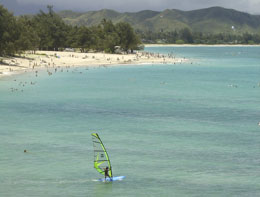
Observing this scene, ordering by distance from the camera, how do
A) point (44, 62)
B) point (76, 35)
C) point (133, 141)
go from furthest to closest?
point (76, 35)
point (44, 62)
point (133, 141)

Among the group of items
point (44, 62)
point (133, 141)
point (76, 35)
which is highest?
point (76, 35)

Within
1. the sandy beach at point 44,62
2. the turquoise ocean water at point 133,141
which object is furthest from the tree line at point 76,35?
the turquoise ocean water at point 133,141

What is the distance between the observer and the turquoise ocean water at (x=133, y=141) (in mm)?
20734

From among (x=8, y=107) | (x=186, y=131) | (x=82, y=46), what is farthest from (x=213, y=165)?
(x=82, y=46)

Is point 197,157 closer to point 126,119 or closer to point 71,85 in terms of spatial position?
point 126,119

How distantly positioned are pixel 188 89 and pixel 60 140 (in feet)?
109

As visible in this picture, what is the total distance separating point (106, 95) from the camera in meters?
52.3

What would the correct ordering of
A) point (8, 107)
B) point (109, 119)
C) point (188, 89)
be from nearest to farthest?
point (109, 119), point (8, 107), point (188, 89)

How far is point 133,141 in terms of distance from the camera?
29172mm

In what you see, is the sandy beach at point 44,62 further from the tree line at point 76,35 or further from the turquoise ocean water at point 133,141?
the turquoise ocean water at point 133,141

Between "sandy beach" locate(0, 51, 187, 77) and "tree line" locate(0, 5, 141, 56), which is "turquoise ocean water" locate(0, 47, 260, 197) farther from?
"tree line" locate(0, 5, 141, 56)

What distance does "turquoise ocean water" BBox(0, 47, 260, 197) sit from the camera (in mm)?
20734

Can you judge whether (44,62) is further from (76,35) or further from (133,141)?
(133,141)

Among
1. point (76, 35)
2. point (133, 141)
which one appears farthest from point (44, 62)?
point (133, 141)
